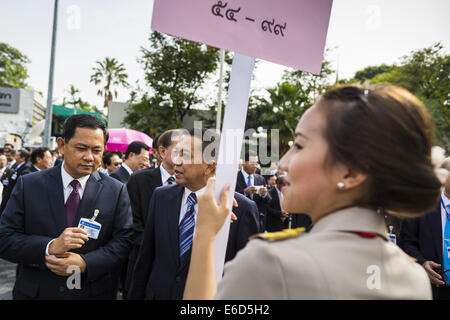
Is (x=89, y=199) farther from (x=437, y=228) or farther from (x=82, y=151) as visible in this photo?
(x=437, y=228)

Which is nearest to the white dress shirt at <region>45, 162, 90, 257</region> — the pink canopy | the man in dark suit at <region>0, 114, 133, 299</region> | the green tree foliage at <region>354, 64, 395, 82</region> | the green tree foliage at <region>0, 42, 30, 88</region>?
the man in dark suit at <region>0, 114, 133, 299</region>

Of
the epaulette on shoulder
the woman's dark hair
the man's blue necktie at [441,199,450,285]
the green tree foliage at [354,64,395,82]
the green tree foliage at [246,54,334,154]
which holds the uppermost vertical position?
the green tree foliage at [354,64,395,82]

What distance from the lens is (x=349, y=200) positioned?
3.23 feet

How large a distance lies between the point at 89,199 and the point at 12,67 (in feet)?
167

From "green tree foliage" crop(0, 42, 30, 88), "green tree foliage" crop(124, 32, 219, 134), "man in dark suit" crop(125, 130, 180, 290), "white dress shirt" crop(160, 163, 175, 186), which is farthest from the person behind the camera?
"green tree foliage" crop(0, 42, 30, 88)

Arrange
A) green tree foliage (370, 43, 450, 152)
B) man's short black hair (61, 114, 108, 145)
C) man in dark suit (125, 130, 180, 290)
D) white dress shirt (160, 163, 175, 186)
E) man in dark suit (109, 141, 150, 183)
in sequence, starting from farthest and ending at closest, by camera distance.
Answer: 1. green tree foliage (370, 43, 450, 152)
2. man in dark suit (109, 141, 150, 183)
3. white dress shirt (160, 163, 175, 186)
4. man in dark suit (125, 130, 180, 290)
5. man's short black hair (61, 114, 108, 145)

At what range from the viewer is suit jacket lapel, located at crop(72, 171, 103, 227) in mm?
2463

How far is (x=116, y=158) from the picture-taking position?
8484 millimetres

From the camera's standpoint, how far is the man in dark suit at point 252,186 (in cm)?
747

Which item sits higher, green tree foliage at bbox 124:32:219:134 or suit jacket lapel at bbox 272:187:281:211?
green tree foliage at bbox 124:32:219:134

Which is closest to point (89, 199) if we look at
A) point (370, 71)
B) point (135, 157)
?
point (135, 157)

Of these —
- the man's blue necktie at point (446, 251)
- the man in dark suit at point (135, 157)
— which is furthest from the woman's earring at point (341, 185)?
the man in dark suit at point (135, 157)

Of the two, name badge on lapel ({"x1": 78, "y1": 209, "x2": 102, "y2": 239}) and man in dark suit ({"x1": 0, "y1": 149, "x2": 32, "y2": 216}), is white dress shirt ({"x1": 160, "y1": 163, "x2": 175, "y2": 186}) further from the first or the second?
man in dark suit ({"x1": 0, "y1": 149, "x2": 32, "y2": 216})
